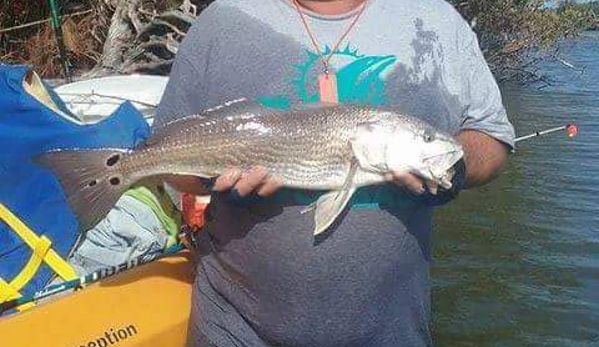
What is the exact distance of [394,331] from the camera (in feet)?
8.04

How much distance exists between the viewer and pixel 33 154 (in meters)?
3.92

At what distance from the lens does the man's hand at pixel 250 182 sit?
226 centimetres

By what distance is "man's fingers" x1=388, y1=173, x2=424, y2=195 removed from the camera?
2195 millimetres

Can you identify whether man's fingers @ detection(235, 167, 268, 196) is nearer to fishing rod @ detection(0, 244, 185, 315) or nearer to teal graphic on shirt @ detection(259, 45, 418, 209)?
teal graphic on shirt @ detection(259, 45, 418, 209)

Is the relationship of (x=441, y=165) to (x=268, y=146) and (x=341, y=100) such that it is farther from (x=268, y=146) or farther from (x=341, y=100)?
(x=268, y=146)

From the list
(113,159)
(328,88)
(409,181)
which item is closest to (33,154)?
(113,159)

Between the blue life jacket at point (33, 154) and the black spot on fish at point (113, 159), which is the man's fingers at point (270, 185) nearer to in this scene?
the black spot on fish at point (113, 159)

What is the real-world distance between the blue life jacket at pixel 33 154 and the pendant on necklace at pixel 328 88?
1763 mm

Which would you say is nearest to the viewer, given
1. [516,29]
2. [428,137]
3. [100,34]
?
[428,137]

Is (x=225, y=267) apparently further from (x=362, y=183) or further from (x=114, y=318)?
(x=114, y=318)

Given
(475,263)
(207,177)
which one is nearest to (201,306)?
(207,177)

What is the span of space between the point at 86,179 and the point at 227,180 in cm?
47

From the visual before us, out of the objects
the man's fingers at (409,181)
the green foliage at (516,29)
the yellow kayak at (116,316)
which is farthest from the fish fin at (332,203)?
the green foliage at (516,29)

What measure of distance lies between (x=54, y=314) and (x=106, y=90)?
289cm
